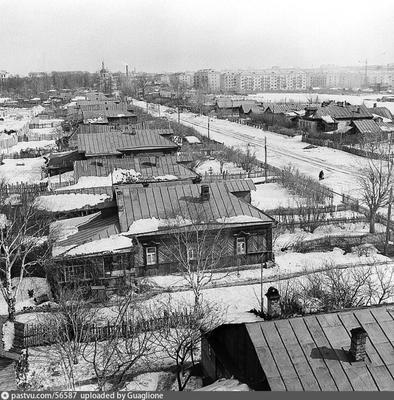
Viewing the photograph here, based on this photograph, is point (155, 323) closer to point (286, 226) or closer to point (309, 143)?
point (286, 226)

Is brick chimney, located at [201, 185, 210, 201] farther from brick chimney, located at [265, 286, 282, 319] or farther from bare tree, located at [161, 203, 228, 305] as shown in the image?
brick chimney, located at [265, 286, 282, 319]

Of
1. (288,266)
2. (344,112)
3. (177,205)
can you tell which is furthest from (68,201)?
(344,112)

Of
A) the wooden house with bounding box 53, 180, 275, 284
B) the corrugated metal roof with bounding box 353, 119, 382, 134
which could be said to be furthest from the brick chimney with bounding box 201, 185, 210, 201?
the corrugated metal roof with bounding box 353, 119, 382, 134

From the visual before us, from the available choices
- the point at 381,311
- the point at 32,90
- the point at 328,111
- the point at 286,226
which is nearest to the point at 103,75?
the point at 32,90

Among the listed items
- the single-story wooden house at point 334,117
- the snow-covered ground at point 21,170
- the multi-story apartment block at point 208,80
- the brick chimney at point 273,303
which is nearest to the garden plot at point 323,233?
the brick chimney at point 273,303

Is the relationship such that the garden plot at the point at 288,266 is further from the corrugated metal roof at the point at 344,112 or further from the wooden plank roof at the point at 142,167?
the corrugated metal roof at the point at 344,112

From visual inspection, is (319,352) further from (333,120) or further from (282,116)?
(282,116)

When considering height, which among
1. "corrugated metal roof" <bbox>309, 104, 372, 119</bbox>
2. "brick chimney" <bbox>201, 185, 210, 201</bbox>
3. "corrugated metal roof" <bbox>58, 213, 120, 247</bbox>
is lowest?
"corrugated metal roof" <bbox>58, 213, 120, 247</bbox>
